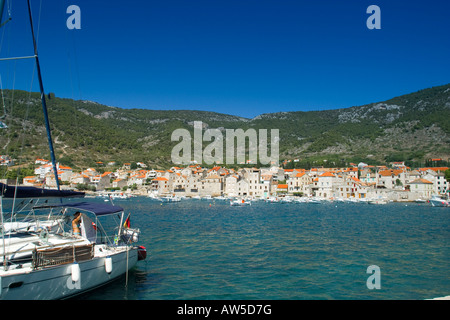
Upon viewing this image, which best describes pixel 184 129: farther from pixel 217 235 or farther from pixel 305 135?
pixel 217 235

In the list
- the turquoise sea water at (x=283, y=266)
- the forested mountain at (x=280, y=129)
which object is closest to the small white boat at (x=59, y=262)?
the turquoise sea water at (x=283, y=266)

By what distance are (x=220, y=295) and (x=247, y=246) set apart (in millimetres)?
8633

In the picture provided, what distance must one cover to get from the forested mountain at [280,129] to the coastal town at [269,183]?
1665 centimetres

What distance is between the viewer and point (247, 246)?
64.0 ft

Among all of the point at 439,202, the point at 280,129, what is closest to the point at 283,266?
the point at 439,202

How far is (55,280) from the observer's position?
923cm

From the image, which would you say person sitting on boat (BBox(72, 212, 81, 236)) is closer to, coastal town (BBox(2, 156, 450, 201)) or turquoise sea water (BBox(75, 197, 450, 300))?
turquoise sea water (BBox(75, 197, 450, 300))

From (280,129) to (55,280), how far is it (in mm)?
164826

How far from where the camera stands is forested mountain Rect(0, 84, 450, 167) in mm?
112125

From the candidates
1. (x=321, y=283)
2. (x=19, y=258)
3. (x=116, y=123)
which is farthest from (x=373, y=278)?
(x=116, y=123)

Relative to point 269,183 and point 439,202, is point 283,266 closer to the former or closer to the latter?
point 439,202

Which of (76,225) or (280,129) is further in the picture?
(280,129)

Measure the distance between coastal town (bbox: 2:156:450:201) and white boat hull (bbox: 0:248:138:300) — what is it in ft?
223

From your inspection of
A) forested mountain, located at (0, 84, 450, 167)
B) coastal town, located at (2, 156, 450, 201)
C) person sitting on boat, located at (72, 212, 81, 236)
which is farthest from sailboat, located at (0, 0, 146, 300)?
forested mountain, located at (0, 84, 450, 167)
